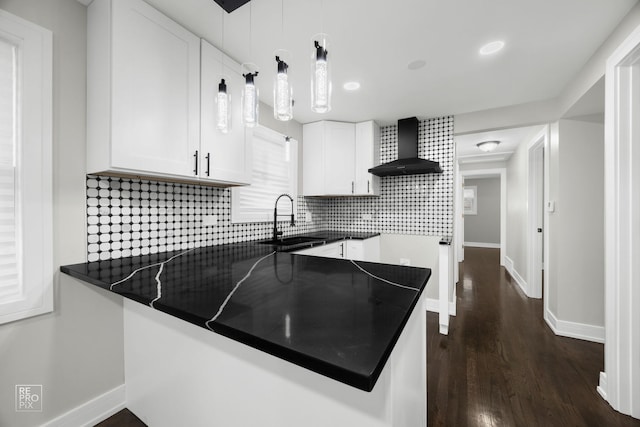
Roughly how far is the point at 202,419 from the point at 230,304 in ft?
2.01

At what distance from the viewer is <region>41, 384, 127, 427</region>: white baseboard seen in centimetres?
131

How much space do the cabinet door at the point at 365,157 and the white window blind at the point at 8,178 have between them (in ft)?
9.17

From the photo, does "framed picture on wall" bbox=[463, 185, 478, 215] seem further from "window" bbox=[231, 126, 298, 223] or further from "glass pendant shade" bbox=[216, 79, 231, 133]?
"glass pendant shade" bbox=[216, 79, 231, 133]

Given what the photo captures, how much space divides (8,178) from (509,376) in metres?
3.20

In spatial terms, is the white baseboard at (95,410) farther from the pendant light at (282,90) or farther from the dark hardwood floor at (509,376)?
the pendant light at (282,90)

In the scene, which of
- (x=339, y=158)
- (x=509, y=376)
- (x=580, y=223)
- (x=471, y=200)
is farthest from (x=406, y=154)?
(x=471, y=200)

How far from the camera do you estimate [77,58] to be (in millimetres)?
1361

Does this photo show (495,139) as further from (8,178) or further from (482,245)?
(482,245)

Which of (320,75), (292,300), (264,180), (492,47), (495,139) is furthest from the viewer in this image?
(495,139)

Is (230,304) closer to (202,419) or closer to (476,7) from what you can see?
(202,419)

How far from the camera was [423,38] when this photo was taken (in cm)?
169

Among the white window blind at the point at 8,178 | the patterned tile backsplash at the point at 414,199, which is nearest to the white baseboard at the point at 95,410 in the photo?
the white window blind at the point at 8,178

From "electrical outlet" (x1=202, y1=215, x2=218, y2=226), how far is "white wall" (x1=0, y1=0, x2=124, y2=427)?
748mm

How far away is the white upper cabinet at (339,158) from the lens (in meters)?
3.17
